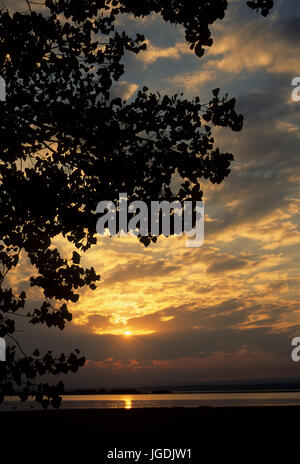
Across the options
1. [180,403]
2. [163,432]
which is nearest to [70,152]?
[163,432]

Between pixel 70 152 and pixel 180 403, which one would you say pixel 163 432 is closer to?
pixel 70 152

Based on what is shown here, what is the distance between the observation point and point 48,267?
11.0 m

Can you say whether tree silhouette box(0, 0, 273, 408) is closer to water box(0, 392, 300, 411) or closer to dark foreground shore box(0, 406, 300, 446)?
dark foreground shore box(0, 406, 300, 446)

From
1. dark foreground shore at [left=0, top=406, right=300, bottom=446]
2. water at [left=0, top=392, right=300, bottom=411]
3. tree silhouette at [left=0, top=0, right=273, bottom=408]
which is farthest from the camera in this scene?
water at [left=0, top=392, right=300, bottom=411]

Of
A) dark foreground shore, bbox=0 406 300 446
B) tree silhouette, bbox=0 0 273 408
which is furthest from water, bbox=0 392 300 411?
tree silhouette, bbox=0 0 273 408

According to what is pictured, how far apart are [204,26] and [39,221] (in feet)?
16.8

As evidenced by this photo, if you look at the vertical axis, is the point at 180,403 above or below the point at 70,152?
below

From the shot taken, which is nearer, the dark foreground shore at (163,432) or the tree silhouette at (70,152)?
the tree silhouette at (70,152)

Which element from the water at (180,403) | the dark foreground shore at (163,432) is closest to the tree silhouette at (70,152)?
the dark foreground shore at (163,432)

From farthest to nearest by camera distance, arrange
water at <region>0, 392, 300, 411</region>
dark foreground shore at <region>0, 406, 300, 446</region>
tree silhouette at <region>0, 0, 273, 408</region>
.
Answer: water at <region>0, 392, 300, 411</region> < dark foreground shore at <region>0, 406, 300, 446</region> < tree silhouette at <region>0, 0, 273, 408</region>

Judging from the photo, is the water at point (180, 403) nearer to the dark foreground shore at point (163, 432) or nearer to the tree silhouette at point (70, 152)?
the dark foreground shore at point (163, 432)
